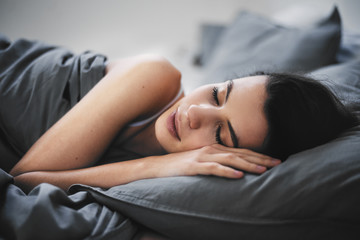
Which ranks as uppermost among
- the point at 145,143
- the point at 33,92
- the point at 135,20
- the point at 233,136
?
the point at 135,20

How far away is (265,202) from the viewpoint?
1.72 feet

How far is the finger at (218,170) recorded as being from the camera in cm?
59

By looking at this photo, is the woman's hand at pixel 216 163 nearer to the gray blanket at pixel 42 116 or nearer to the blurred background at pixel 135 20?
the gray blanket at pixel 42 116

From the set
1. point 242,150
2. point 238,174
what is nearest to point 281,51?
point 242,150

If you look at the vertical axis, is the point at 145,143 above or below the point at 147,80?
below

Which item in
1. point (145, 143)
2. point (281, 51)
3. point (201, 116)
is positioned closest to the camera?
point (201, 116)

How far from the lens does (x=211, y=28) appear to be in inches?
70.6

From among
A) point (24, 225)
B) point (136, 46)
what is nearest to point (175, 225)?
point (24, 225)

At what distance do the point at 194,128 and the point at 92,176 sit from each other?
1.10 ft

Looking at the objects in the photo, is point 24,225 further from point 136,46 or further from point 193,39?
point 193,39

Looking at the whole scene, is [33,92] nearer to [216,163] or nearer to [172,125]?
[172,125]

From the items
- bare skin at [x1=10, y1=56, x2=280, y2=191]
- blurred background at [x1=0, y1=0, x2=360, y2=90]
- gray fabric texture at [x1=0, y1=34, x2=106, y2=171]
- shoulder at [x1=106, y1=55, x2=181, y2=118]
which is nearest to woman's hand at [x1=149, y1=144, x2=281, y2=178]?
bare skin at [x1=10, y1=56, x2=280, y2=191]

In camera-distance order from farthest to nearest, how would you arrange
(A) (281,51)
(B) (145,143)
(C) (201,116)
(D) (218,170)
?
(A) (281,51) < (B) (145,143) < (C) (201,116) < (D) (218,170)

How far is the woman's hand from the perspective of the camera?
23.8 inches
